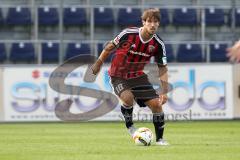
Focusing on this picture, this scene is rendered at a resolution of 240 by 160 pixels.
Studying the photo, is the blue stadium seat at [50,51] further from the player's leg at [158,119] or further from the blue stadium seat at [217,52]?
the player's leg at [158,119]

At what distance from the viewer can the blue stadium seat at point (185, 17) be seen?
26078 millimetres

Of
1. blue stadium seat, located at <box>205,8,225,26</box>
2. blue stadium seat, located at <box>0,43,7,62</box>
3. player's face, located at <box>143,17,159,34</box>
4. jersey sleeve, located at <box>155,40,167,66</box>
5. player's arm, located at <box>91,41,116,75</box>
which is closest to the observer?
player's face, located at <box>143,17,159,34</box>

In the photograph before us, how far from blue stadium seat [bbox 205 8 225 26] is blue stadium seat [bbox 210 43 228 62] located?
1719 millimetres

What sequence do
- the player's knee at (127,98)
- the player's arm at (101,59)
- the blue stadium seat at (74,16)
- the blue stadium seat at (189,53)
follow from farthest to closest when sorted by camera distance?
the blue stadium seat at (74,16) < the blue stadium seat at (189,53) < the player's knee at (127,98) < the player's arm at (101,59)

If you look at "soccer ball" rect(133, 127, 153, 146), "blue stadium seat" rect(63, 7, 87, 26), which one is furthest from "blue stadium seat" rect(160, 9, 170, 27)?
"soccer ball" rect(133, 127, 153, 146)

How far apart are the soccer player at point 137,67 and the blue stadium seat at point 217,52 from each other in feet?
38.0

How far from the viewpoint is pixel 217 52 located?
24672 millimetres

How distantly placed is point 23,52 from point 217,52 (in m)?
6.07

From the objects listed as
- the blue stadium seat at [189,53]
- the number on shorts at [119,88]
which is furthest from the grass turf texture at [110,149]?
the blue stadium seat at [189,53]

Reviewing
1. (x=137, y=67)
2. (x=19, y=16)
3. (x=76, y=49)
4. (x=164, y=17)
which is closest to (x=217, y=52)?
(x=164, y=17)

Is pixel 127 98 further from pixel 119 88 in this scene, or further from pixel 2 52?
pixel 2 52

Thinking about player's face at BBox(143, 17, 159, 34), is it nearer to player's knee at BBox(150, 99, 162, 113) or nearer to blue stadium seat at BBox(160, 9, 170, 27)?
player's knee at BBox(150, 99, 162, 113)

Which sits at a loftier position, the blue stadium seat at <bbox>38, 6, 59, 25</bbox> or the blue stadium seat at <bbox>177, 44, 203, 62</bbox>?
the blue stadium seat at <bbox>38, 6, 59, 25</bbox>

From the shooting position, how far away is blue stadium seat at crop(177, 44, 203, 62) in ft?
80.5
